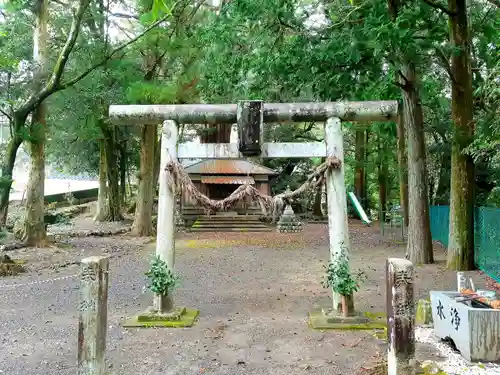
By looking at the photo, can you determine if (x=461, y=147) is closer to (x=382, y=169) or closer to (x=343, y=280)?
(x=343, y=280)

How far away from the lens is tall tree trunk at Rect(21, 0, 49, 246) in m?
14.0

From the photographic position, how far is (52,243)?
14.8 m

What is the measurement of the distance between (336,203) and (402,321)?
9.57 ft

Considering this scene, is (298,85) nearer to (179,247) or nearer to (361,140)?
(179,247)

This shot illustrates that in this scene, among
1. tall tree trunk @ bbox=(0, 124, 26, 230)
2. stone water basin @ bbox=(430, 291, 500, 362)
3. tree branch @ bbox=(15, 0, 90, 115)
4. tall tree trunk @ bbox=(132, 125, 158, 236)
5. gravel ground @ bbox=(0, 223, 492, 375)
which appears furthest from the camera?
tall tree trunk @ bbox=(132, 125, 158, 236)

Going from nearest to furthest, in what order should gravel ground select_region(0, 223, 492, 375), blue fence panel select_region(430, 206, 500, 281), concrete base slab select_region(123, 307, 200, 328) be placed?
gravel ground select_region(0, 223, 492, 375), concrete base slab select_region(123, 307, 200, 328), blue fence panel select_region(430, 206, 500, 281)

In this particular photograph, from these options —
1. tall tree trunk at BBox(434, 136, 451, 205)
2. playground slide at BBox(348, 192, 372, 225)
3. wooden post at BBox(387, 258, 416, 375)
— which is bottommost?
wooden post at BBox(387, 258, 416, 375)

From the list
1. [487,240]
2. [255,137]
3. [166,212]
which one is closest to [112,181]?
[166,212]

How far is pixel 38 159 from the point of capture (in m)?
14.2

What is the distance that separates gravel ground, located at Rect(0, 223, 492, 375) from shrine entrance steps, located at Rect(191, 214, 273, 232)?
580cm

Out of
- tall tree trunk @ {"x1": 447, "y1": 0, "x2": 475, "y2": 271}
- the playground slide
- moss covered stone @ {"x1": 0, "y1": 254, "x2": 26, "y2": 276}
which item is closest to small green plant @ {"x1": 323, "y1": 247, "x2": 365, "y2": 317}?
tall tree trunk @ {"x1": 447, "y1": 0, "x2": 475, "y2": 271}

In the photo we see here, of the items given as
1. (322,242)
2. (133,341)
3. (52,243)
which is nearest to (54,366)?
(133,341)

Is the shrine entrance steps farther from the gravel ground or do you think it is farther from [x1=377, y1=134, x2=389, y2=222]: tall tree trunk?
[x1=377, y1=134, x2=389, y2=222]: tall tree trunk

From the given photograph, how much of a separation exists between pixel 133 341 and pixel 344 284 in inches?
119
